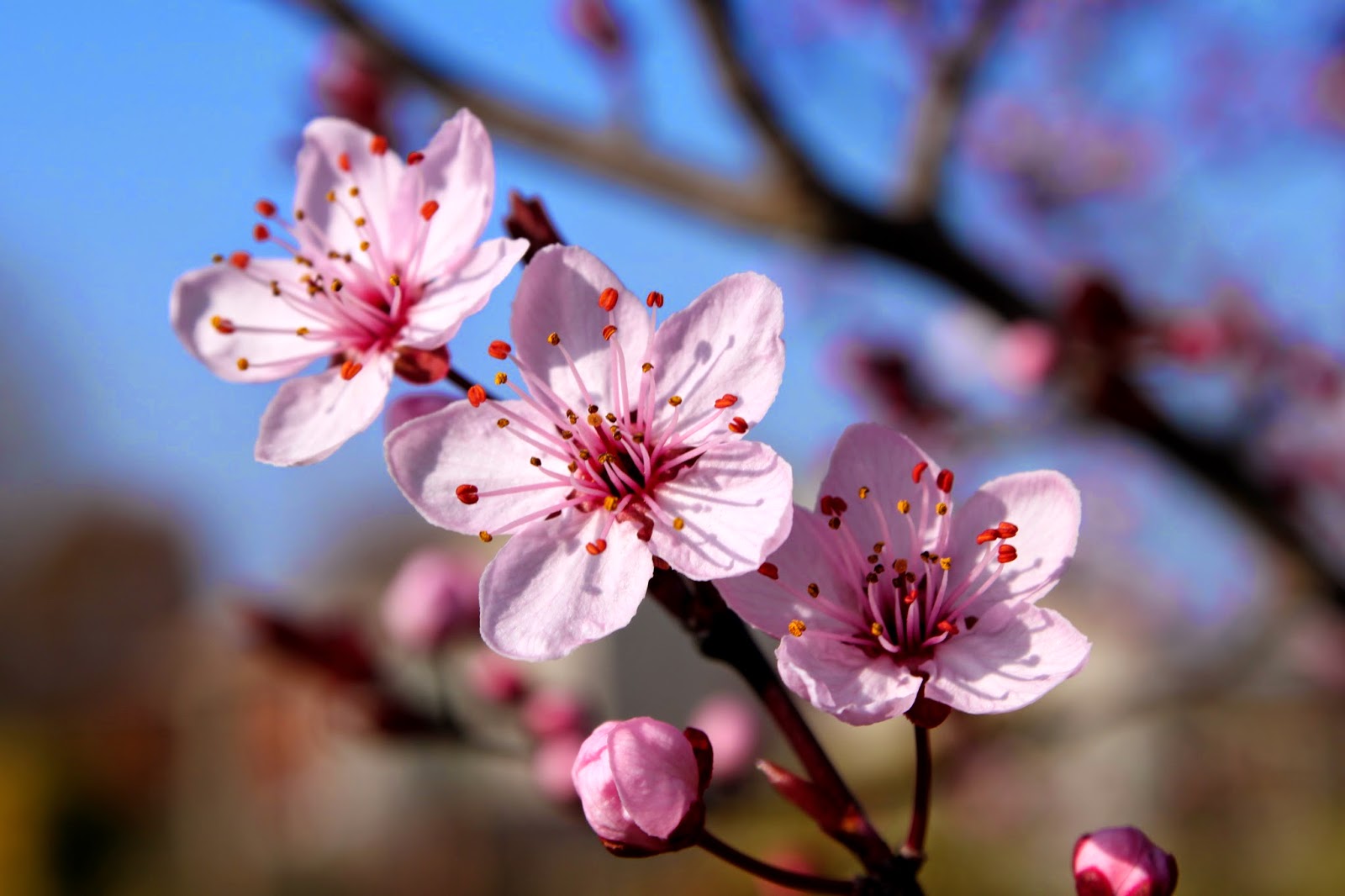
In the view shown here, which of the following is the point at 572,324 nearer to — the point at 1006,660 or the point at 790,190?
the point at 1006,660

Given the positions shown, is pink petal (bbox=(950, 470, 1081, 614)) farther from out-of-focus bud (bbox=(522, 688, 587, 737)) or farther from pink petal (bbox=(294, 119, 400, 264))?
out-of-focus bud (bbox=(522, 688, 587, 737))

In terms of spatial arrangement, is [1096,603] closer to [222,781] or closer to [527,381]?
[527,381]

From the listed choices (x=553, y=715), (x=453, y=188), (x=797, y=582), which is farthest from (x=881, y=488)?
(x=553, y=715)

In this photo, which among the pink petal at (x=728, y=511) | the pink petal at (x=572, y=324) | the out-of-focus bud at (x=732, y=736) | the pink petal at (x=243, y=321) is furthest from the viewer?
the out-of-focus bud at (x=732, y=736)

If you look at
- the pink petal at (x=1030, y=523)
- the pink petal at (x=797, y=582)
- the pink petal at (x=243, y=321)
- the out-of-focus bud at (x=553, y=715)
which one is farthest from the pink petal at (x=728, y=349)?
the out-of-focus bud at (x=553, y=715)

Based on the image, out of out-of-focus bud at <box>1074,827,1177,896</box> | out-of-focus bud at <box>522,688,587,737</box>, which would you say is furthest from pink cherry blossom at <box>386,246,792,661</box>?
out-of-focus bud at <box>522,688,587,737</box>

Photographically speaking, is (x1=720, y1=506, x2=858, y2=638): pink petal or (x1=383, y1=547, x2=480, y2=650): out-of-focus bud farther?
(x1=383, y1=547, x2=480, y2=650): out-of-focus bud

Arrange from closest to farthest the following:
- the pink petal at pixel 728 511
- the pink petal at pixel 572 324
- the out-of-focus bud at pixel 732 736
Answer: the pink petal at pixel 728 511
the pink petal at pixel 572 324
the out-of-focus bud at pixel 732 736

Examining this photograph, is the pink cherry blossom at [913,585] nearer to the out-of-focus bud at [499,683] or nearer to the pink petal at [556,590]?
the pink petal at [556,590]
